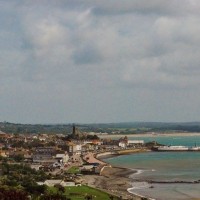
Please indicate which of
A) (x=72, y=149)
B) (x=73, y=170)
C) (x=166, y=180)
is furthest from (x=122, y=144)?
(x=166, y=180)

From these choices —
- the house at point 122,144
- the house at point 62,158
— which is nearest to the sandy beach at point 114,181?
the house at point 62,158

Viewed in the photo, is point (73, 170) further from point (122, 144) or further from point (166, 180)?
point (122, 144)

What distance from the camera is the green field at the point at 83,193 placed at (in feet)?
140

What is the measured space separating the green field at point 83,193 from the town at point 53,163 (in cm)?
31

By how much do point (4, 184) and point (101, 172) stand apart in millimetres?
27223

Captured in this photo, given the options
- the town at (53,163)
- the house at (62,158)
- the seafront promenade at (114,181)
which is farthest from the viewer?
the house at (62,158)

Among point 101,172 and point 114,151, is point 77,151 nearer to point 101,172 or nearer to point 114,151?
point 114,151

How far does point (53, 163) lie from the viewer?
73.9 metres

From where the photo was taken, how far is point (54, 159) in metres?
79.4

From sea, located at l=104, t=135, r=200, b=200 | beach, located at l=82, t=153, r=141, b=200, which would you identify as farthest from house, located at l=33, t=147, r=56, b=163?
sea, located at l=104, t=135, r=200, b=200

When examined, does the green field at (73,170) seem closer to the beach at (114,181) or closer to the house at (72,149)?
the beach at (114,181)

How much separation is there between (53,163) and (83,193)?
A: 29.5 m

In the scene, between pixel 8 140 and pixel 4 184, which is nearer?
pixel 4 184

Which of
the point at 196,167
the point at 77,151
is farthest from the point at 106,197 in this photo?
the point at 77,151
